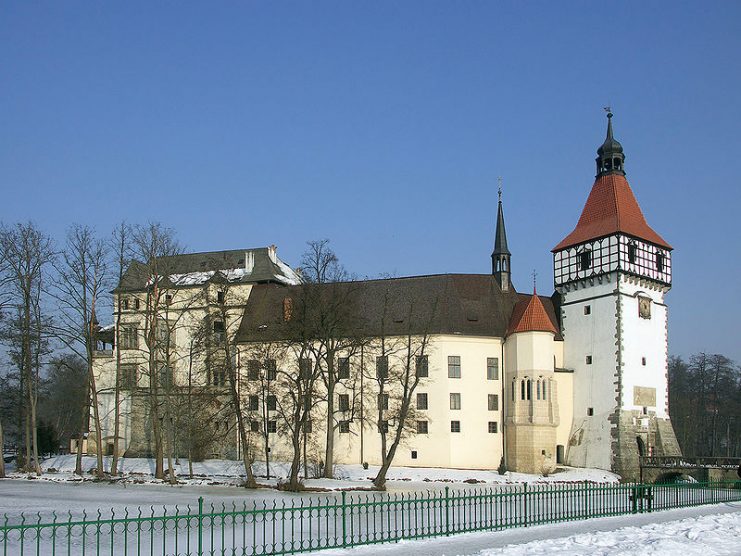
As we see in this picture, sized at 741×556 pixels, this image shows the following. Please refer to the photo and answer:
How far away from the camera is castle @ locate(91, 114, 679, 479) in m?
53.2

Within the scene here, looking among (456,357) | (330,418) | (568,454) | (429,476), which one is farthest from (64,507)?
(568,454)

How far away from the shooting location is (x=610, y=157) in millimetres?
59031

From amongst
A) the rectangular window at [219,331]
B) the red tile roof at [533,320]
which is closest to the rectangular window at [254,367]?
the rectangular window at [219,331]

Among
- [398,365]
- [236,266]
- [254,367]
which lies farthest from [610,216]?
[236,266]

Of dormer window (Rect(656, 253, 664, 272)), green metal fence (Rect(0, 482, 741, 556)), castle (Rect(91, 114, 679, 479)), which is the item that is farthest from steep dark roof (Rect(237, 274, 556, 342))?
green metal fence (Rect(0, 482, 741, 556))

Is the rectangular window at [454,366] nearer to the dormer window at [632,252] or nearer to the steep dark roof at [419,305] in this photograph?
the steep dark roof at [419,305]

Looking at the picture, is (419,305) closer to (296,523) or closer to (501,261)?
(501,261)

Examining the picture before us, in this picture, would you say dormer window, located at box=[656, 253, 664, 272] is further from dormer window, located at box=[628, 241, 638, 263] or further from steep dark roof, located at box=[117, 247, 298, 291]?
steep dark roof, located at box=[117, 247, 298, 291]

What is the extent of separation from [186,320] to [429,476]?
75.9 feet

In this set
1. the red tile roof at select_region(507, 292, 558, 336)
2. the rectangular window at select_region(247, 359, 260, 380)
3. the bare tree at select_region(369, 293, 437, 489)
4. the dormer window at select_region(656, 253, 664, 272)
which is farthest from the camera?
the dormer window at select_region(656, 253, 664, 272)

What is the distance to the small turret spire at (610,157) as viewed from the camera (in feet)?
193

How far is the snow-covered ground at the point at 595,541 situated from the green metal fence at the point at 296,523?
27.9 inches

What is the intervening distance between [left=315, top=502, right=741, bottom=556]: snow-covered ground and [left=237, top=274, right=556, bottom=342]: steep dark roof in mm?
30624

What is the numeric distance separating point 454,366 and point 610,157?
1858 cm
